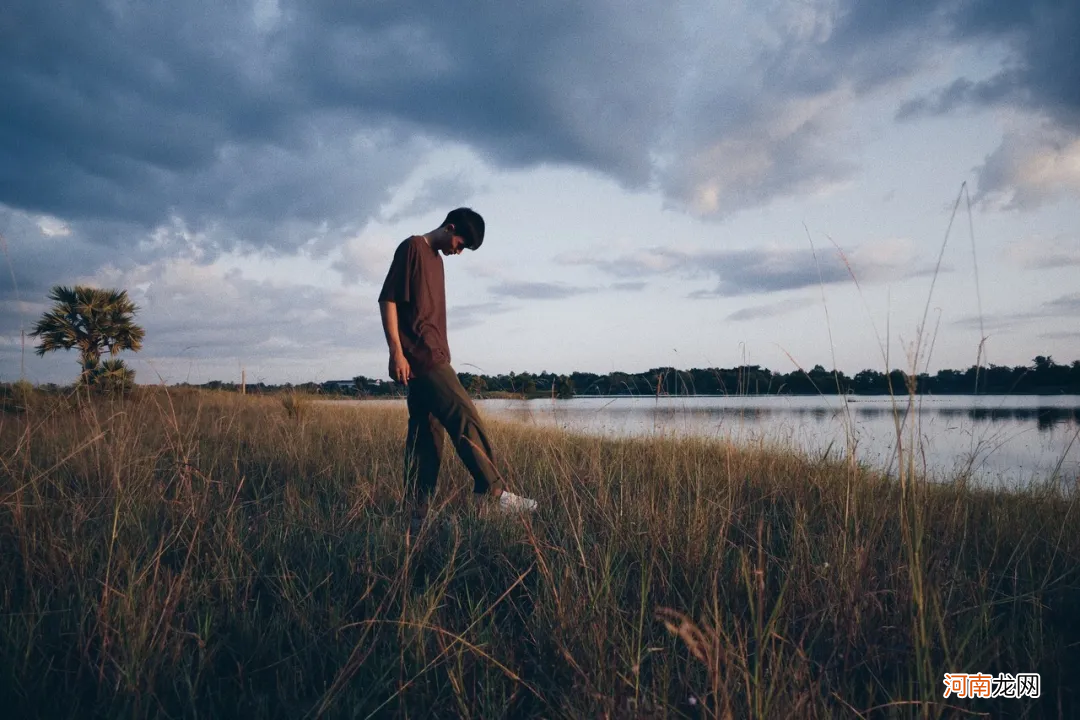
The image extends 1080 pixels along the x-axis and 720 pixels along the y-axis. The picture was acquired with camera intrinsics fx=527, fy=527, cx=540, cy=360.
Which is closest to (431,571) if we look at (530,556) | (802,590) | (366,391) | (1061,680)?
(530,556)

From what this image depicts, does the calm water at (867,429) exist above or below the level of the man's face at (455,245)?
below

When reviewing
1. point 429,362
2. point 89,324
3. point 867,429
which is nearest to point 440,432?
point 429,362

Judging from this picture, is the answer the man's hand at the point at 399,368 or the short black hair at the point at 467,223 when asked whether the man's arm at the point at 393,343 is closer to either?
the man's hand at the point at 399,368

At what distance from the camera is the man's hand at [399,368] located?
3.06 m

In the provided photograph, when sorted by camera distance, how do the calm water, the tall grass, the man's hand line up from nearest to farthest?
the tall grass → the man's hand → the calm water

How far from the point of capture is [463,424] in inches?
123

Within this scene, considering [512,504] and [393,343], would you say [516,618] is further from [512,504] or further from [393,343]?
[393,343]

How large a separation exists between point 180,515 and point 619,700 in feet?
7.81

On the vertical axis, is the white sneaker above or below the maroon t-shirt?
below

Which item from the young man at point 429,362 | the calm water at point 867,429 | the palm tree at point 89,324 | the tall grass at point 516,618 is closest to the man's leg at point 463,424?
the young man at point 429,362

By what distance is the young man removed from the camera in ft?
10.2

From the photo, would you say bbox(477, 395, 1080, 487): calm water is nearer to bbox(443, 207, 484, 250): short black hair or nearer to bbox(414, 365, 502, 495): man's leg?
bbox(414, 365, 502, 495): man's leg

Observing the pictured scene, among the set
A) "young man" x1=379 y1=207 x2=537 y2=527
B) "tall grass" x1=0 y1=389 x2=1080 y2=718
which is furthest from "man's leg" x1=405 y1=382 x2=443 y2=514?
"tall grass" x1=0 y1=389 x2=1080 y2=718

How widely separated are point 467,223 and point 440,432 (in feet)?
4.31
